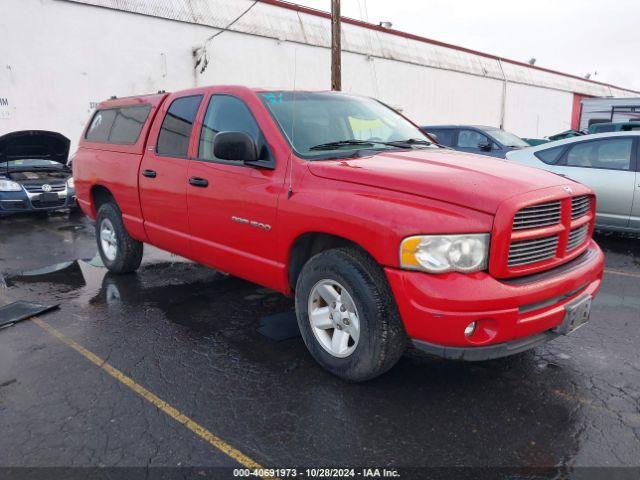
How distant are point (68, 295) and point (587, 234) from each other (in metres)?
4.63

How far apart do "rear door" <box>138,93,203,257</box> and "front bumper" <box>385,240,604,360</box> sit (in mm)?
2303

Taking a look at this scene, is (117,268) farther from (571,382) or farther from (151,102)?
(571,382)

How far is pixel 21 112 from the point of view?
45.8 feet

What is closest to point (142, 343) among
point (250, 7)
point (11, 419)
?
point (11, 419)

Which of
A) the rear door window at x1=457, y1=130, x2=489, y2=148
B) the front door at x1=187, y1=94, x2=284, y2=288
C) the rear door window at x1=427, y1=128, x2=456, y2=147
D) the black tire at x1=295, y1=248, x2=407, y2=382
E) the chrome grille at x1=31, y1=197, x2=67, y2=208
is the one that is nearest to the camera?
the black tire at x1=295, y1=248, x2=407, y2=382

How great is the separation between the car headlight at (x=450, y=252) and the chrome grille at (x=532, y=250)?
7.3 inches

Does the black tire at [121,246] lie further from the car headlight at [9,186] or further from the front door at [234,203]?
the car headlight at [9,186]

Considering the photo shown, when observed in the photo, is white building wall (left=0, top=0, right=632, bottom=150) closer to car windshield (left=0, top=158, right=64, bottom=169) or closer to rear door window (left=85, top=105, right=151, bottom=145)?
rear door window (left=85, top=105, right=151, bottom=145)

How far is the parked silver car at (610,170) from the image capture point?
6484mm

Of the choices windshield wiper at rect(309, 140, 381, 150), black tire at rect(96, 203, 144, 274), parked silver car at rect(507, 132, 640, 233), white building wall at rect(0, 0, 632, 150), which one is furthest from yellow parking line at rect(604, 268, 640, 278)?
black tire at rect(96, 203, 144, 274)

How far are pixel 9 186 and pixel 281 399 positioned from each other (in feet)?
26.9

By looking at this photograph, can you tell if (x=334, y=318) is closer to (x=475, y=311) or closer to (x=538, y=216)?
(x=475, y=311)

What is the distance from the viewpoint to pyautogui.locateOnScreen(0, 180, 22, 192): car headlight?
908 cm

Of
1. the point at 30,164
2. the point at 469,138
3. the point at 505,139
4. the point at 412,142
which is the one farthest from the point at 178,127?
the point at 505,139
